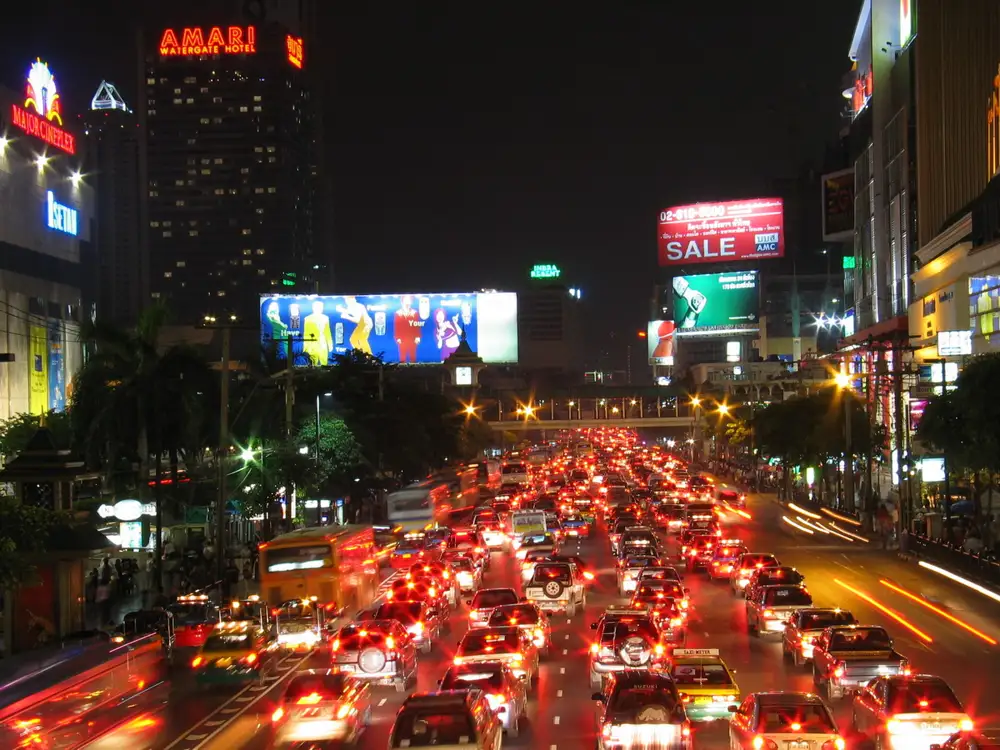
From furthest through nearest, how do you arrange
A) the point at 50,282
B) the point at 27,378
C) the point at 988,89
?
the point at 50,282 < the point at 27,378 < the point at 988,89

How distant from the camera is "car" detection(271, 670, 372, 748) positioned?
17.8 meters

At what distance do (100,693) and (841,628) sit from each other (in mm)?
12650

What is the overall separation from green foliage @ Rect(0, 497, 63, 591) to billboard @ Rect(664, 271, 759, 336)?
10140 cm

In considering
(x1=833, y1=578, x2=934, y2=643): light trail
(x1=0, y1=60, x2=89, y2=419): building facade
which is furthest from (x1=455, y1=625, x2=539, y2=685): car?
(x1=0, y1=60, x2=89, y2=419): building facade

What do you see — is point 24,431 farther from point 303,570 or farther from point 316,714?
point 316,714

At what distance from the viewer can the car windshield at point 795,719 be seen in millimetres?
14719

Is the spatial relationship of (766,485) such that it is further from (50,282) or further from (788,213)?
(788,213)

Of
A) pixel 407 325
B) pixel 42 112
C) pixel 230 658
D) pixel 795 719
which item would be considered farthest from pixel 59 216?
pixel 795 719

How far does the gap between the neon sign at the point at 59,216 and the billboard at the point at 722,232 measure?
6770 centimetres

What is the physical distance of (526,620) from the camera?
25.5 metres

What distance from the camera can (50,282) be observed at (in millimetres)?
75500

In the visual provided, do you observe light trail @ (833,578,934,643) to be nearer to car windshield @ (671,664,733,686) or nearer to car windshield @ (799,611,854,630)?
car windshield @ (799,611,854,630)

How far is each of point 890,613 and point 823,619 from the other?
1015 centimetres

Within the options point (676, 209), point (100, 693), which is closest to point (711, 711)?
Result: point (100, 693)
